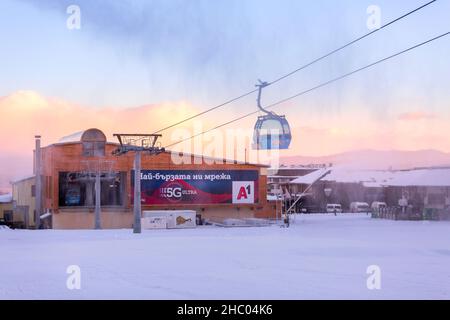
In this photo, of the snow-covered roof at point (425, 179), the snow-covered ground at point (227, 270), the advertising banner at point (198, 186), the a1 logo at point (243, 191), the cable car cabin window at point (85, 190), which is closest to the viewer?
the snow-covered ground at point (227, 270)

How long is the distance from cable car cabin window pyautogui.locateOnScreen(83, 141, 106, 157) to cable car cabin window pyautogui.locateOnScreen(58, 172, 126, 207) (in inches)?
81.7

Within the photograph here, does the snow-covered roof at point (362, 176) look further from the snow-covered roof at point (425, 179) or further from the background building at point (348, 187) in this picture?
the snow-covered roof at point (425, 179)

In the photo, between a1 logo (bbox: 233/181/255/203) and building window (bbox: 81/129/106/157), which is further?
a1 logo (bbox: 233/181/255/203)

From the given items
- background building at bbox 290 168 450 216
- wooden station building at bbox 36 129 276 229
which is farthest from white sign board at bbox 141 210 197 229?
background building at bbox 290 168 450 216

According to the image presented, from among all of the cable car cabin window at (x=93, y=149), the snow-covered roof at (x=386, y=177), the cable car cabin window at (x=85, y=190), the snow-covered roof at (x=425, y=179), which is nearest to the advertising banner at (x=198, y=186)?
the cable car cabin window at (x=85, y=190)

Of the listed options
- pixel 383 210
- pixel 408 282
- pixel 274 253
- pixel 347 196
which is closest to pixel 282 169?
pixel 347 196

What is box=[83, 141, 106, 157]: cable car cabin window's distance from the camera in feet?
170

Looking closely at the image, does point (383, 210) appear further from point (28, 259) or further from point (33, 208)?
point (28, 259)

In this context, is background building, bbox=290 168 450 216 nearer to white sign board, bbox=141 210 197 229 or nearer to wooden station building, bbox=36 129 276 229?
wooden station building, bbox=36 129 276 229

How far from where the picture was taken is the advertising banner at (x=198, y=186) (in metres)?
53.5

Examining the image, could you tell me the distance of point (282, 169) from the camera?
122312 mm

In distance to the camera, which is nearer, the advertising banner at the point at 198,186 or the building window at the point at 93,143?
the building window at the point at 93,143

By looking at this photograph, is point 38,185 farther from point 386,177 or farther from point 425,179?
point 386,177

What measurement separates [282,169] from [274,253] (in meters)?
99.0
